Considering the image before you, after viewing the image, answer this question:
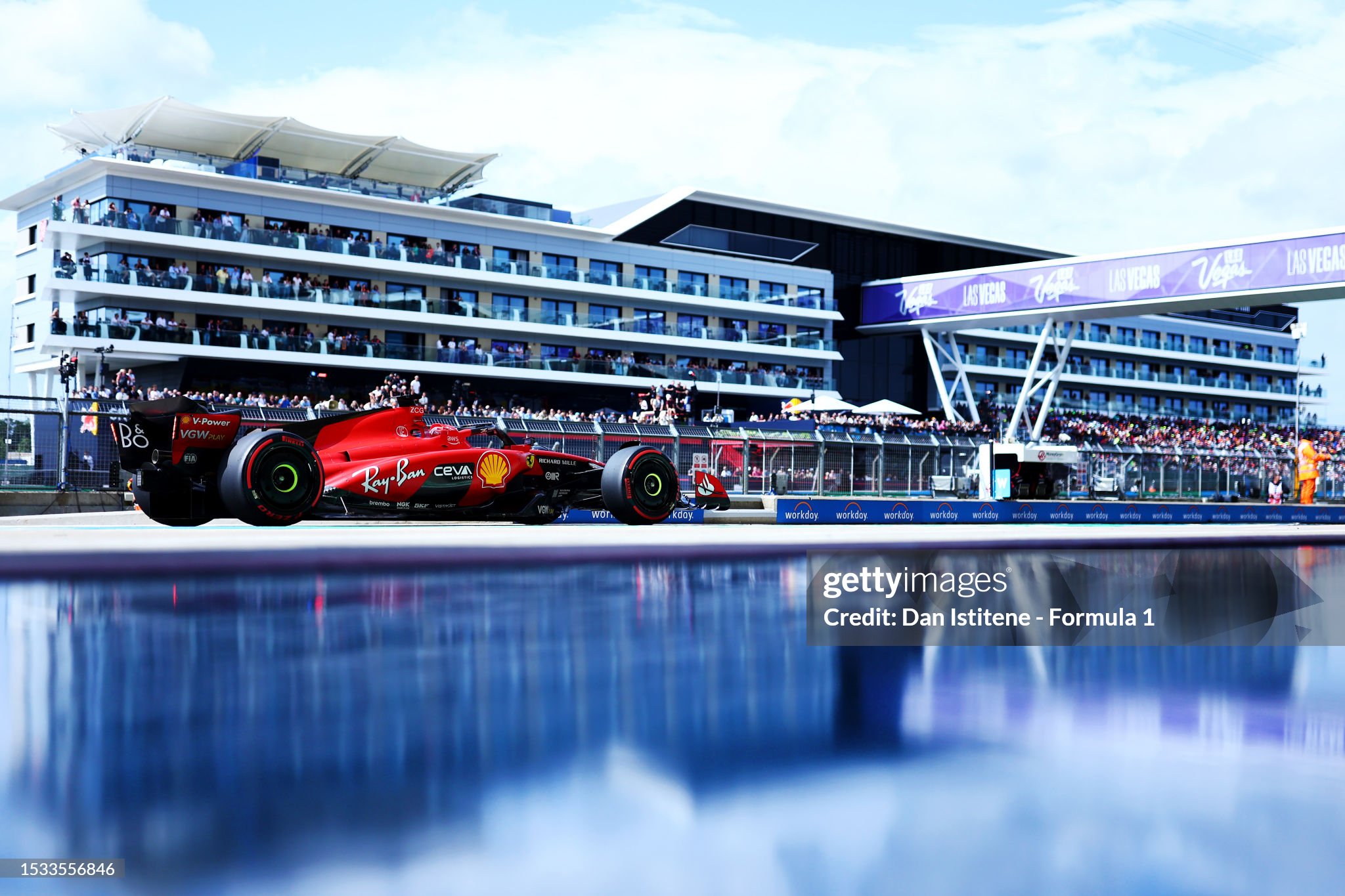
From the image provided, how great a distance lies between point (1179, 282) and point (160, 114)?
41304 mm

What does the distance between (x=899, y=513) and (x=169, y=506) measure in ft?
56.4

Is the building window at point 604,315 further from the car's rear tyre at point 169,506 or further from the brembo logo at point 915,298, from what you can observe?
the car's rear tyre at point 169,506

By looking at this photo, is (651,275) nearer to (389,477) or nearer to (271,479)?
(389,477)

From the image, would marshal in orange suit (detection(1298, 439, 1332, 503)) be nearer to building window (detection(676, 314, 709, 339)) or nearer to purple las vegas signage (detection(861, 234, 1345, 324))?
purple las vegas signage (detection(861, 234, 1345, 324))

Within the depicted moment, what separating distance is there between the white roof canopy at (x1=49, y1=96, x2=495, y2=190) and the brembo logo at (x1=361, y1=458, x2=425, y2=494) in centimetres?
4072

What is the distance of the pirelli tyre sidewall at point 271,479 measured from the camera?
537 inches

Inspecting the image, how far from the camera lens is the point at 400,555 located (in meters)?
13.0

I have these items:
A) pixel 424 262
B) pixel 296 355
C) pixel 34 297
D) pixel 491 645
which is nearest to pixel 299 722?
pixel 491 645

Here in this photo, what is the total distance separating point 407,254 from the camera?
177ft

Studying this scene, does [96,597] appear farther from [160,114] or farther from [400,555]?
[160,114]

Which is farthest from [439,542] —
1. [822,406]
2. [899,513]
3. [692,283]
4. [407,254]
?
[692,283]

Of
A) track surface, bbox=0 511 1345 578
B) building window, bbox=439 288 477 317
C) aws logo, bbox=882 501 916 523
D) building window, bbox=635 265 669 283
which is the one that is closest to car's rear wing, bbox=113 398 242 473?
track surface, bbox=0 511 1345 578

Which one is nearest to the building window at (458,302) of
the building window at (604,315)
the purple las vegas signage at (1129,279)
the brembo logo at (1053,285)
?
the building window at (604,315)

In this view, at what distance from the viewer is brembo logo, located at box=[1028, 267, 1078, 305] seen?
169 ft
